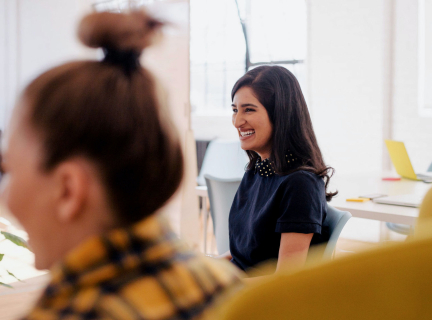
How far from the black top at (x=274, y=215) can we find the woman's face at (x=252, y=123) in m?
0.09

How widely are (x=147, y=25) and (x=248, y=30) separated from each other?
21.2 ft

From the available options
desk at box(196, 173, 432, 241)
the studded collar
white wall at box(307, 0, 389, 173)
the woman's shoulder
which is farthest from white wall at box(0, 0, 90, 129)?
the woman's shoulder

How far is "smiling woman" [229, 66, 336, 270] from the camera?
4.38 ft

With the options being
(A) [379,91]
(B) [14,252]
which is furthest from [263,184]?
(B) [14,252]

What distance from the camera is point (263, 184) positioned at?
1577 millimetres

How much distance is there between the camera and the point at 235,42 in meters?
6.96

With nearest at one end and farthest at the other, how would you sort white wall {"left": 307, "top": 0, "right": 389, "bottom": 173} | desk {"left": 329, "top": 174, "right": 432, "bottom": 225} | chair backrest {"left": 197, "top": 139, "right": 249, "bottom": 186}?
desk {"left": 329, "top": 174, "right": 432, "bottom": 225} → white wall {"left": 307, "top": 0, "right": 389, "bottom": 173} → chair backrest {"left": 197, "top": 139, "right": 249, "bottom": 186}

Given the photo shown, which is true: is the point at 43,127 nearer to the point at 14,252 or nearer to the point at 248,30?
the point at 14,252

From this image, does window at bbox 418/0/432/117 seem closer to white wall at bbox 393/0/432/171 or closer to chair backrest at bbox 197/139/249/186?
white wall at bbox 393/0/432/171

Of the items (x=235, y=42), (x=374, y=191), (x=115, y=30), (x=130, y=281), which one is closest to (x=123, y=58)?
(x=115, y=30)

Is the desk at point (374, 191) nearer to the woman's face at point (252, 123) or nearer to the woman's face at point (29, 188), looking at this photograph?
the woman's face at point (252, 123)

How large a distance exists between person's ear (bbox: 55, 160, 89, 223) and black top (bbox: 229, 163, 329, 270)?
886mm

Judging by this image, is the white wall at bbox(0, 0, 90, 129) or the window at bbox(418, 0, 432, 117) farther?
the white wall at bbox(0, 0, 90, 129)

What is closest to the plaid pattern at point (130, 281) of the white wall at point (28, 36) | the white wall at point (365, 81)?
the white wall at point (365, 81)
